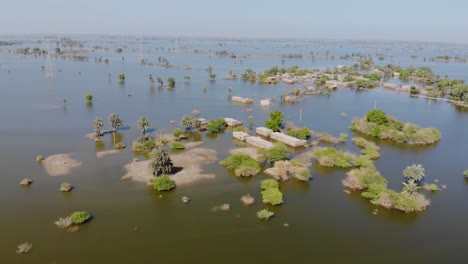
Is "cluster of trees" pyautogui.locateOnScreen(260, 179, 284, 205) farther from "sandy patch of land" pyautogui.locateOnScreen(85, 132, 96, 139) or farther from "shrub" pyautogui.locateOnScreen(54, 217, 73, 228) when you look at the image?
"sandy patch of land" pyautogui.locateOnScreen(85, 132, 96, 139)

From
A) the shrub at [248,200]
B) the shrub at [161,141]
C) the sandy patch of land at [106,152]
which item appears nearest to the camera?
the shrub at [248,200]

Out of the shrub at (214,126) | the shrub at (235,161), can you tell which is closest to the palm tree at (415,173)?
the shrub at (235,161)

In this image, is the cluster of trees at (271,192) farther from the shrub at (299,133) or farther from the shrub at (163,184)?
the shrub at (299,133)

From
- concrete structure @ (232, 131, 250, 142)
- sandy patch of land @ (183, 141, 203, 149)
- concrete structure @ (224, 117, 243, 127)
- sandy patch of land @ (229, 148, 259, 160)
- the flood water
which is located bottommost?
the flood water

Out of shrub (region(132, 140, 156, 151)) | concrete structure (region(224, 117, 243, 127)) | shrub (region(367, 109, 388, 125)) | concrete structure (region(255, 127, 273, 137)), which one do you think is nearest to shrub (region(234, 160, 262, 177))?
shrub (region(132, 140, 156, 151))

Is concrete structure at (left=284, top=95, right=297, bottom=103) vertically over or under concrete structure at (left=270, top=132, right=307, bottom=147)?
over

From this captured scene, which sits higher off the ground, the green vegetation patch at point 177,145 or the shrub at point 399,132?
the shrub at point 399,132
